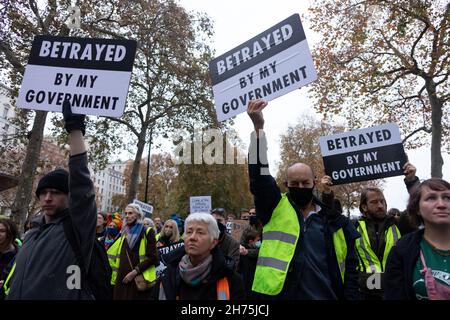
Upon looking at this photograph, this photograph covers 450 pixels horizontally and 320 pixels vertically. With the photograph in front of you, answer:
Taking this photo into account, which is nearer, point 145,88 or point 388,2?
point 388,2

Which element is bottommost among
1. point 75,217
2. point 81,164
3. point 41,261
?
point 41,261

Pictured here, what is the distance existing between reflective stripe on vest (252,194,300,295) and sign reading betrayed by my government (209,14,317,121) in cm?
105

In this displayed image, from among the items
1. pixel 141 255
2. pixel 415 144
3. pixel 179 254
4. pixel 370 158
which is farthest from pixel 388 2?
pixel 179 254

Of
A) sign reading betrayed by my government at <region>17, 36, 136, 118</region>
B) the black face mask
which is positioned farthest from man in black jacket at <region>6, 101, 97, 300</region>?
the black face mask

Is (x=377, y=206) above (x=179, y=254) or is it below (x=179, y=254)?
above

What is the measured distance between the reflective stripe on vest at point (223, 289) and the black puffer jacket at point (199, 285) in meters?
0.02

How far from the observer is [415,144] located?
712 inches

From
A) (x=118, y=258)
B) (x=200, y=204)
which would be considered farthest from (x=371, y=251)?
(x=200, y=204)

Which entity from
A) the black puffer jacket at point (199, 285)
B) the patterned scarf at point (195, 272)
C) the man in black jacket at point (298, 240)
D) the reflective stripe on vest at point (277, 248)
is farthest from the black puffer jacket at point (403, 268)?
the patterned scarf at point (195, 272)

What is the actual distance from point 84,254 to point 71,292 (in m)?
0.23

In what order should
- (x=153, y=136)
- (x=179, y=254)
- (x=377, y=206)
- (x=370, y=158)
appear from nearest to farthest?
(x=179, y=254) → (x=377, y=206) → (x=370, y=158) → (x=153, y=136)

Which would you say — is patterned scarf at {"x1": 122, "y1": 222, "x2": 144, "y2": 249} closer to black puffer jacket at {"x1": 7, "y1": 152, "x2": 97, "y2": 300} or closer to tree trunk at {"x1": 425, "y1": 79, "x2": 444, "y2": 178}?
black puffer jacket at {"x1": 7, "y1": 152, "x2": 97, "y2": 300}

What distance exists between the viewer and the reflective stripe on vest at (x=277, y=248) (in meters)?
2.41

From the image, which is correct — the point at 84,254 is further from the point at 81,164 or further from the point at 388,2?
the point at 388,2
